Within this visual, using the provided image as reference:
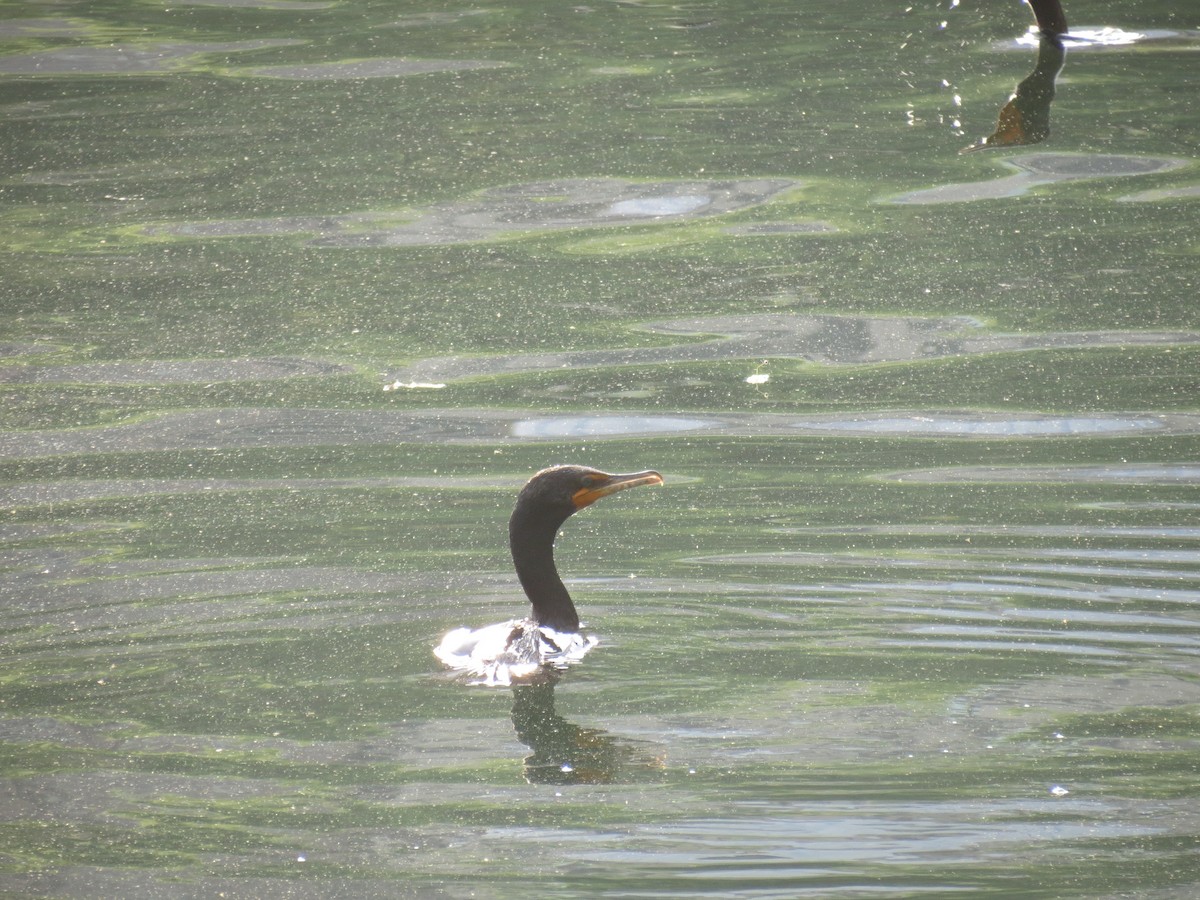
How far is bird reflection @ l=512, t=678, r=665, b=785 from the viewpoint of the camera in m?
5.14

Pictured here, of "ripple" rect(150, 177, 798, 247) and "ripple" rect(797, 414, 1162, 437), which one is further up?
"ripple" rect(150, 177, 798, 247)

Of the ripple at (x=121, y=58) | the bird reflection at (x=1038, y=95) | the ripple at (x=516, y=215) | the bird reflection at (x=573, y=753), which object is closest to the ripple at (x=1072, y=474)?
the bird reflection at (x=573, y=753)

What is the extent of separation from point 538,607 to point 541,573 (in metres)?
0.13

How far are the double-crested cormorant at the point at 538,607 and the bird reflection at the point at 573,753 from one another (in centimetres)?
29

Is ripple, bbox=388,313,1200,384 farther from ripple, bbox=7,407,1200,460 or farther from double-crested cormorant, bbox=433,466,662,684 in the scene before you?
double-crested cormorant, bbox=433,466,662,684

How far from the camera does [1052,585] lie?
6.17 metres

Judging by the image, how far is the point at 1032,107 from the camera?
1077 cm

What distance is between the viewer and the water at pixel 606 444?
193 inches

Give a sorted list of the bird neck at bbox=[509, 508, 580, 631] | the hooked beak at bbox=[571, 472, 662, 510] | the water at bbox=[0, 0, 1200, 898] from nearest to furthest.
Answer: the water at bbox=[0, 0, 1200, 898]
the bird neck at bbox=[509, 508, 580, 631]
the hooked beak at bbox=[571, 472, 662, 510]

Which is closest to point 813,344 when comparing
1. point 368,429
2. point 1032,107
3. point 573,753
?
point 368,429

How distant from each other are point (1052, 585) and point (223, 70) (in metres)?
7.79

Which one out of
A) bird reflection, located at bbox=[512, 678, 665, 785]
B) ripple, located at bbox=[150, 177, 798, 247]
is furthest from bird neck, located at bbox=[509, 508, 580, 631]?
ripple, located at bbox=[150, 177, 798, 247]

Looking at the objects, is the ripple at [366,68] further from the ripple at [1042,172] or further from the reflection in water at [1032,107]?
the ripple at [1042,172]

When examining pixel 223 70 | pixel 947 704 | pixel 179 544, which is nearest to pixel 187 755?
pixel 179 544
